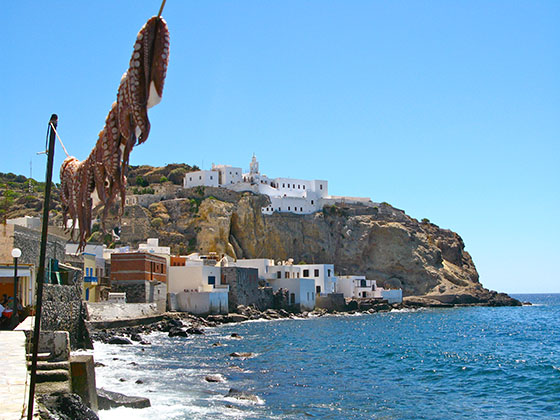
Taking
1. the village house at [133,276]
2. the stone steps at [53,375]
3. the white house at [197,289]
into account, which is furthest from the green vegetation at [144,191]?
the stone steps at [53,375]

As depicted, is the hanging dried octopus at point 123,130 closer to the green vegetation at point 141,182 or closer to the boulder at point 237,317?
the boulder at point 237,317

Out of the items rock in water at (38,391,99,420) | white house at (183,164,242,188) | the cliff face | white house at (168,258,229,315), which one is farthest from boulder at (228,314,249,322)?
rock in water at (38,391,99,420)

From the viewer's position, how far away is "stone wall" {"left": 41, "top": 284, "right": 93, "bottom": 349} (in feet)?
68.5

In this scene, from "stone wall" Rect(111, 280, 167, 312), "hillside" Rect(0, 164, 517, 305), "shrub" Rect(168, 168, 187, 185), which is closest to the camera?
"stone wall" Rect(111, 280, 167, 312)

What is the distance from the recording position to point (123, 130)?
16.5ft

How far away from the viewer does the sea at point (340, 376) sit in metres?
18.4

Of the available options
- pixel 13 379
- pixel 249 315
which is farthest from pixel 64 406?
pixel 249 315

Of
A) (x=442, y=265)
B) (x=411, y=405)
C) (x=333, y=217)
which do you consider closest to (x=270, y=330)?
(x=411, y=405)

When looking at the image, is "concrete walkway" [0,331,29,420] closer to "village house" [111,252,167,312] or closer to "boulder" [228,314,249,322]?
"village house" [111,252,167,312]

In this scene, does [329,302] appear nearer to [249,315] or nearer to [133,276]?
[249,315]

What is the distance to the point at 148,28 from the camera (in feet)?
16.0

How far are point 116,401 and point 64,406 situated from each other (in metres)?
5.92

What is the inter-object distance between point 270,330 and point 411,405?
28.1 meters

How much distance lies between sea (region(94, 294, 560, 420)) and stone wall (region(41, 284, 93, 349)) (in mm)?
1762
